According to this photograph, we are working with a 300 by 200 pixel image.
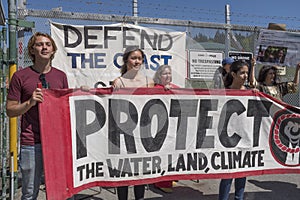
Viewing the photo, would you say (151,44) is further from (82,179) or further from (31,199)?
(31,199)

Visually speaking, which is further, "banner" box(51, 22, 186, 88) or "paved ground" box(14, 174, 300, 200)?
"banner" box(51, 22, 186, 88)

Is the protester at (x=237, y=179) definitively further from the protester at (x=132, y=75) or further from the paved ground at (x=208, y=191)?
the protester at (x=132, y=75)

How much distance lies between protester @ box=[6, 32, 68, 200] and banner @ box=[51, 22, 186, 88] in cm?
190

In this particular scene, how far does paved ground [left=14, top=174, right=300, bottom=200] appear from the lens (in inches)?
162

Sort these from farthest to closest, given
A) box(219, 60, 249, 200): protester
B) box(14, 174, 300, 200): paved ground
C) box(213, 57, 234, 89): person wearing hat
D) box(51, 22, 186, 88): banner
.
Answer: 1. box(213, 57, 234, 89): person wearing hat
2. box(51, 22, 186, 88): banner
3. box(14, 174, 300, 200): paved ground
4. box(219, 60, 249, 200): protester

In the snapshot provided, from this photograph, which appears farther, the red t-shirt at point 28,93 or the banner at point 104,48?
the banner at point 104,48

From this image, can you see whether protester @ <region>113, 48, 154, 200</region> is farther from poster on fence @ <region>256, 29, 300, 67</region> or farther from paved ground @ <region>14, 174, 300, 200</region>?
poster on fence @ <region>256, 29, 300, 67</region>

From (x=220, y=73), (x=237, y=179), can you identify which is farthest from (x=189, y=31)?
(x=237, y=179)

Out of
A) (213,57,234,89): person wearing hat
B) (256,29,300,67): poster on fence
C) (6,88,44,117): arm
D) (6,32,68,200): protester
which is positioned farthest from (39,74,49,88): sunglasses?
(256,29,300,67): poster on fence

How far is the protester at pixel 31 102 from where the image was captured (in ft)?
7.89

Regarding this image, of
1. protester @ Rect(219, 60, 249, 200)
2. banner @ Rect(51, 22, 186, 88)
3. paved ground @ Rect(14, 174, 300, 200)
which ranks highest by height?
banner @ Rect(51, 22, 186, 88)

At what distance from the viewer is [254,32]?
237 inches

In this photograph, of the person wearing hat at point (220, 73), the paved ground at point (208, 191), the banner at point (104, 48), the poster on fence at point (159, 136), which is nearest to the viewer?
the poster on fence at point (159, 136)

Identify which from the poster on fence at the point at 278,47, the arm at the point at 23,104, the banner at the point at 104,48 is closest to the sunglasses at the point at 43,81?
the arm at the point at 23,104
